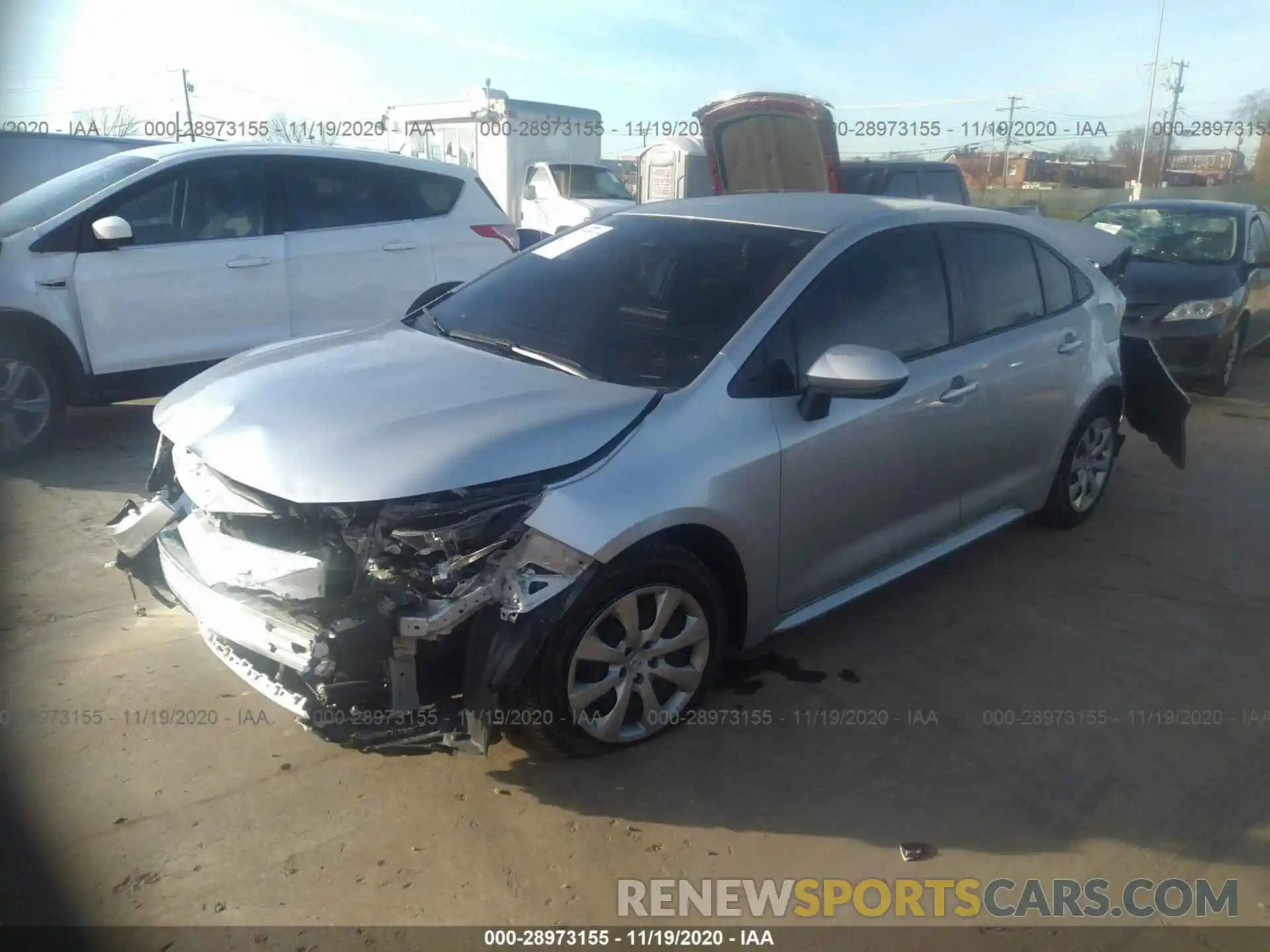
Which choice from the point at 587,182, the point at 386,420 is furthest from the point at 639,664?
the point at 587,182

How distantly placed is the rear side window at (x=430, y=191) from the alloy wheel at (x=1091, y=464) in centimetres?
451

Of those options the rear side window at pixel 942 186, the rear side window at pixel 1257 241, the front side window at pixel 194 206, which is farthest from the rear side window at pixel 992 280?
the rear side window at pixel 942 186

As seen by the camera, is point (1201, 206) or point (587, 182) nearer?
point (1201, 206)

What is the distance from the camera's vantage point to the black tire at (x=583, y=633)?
2830 millimetres

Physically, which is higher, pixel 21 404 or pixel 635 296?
pixel 635 296

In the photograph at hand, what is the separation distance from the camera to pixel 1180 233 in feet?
30.5

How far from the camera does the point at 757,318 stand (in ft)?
11.2

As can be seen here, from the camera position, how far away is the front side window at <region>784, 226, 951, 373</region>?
11.6 feet

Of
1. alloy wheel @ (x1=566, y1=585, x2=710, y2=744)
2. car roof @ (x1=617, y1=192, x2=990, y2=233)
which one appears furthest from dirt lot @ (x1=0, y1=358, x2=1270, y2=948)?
car roof @ (x1=617, y1=192, x2=990, y2=233)

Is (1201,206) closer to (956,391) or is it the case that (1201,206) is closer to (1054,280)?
(1054,280)

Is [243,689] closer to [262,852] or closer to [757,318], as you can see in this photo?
[262,852]

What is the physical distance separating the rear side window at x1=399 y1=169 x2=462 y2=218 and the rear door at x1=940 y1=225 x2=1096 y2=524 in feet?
13.4

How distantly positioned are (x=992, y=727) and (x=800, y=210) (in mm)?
2087

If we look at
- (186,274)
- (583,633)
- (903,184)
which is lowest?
(583,633)
